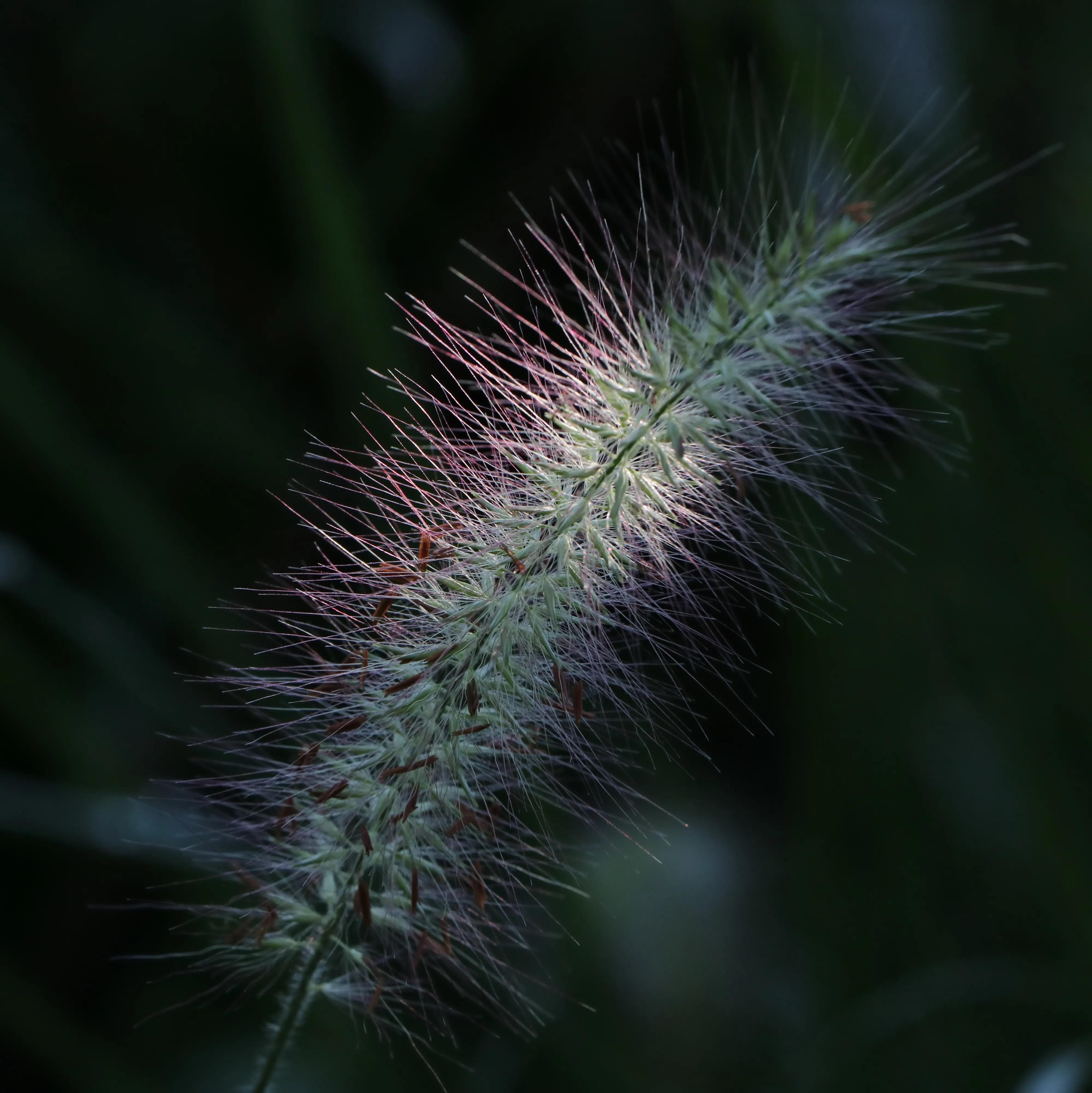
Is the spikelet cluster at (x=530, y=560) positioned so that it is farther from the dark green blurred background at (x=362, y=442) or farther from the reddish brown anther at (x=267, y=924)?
the dark green blurred background at (x=362, y=442)

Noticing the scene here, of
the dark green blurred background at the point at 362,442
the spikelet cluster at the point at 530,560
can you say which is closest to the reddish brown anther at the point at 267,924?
the spikelet cluster at the point at 530,560

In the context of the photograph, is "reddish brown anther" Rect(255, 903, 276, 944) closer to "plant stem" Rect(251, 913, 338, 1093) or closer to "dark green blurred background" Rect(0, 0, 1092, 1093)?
"plant stem" Rect(251, 913, 338, 1093)

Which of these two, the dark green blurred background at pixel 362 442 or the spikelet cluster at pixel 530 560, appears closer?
the spikelet cluster at pixel 530 560

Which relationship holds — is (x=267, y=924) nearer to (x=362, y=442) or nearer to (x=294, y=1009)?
(x=294, y=1009)

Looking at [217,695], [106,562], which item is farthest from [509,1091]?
[106,562]

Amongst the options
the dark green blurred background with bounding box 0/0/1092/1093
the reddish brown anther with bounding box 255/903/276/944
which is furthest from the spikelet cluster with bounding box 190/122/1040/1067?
the dark green blurred background with bounding box 0/0/1092/1093

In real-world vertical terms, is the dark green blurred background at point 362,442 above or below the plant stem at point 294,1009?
above
